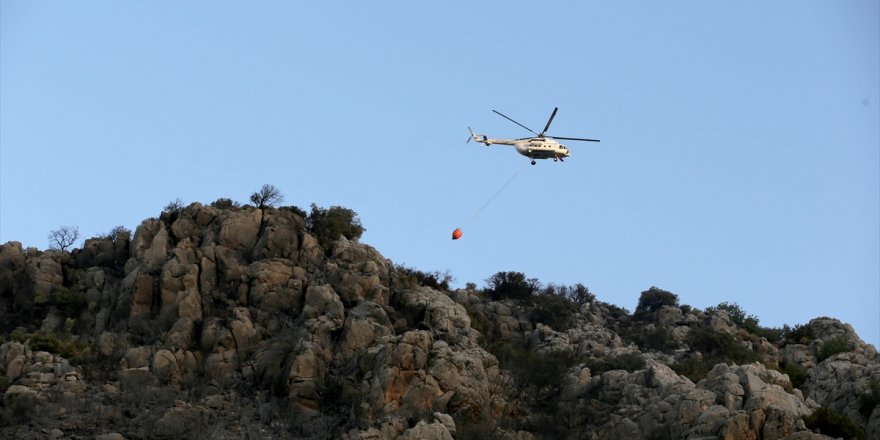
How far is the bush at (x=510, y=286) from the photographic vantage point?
129 meters

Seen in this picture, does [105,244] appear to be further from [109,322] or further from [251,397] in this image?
[251,397]

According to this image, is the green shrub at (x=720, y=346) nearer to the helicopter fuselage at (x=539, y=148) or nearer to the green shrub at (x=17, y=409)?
the helicopter fuselage at (x=539, y=148)

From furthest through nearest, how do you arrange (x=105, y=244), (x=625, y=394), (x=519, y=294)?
(x=519, y=294) → (x=105, y=244) → (x=625, y=394)

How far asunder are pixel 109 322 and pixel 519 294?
34025 millimetres

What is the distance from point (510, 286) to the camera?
130000 millimetres

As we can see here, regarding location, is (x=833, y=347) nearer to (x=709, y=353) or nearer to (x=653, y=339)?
(x=709, y=353)

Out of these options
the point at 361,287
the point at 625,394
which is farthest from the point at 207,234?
the point at 625,394

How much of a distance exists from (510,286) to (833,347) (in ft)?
87.7

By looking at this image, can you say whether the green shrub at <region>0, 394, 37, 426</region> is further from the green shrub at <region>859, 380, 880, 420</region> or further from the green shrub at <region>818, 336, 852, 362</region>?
the green shrub at <region>818, 336, 852, 362</region>

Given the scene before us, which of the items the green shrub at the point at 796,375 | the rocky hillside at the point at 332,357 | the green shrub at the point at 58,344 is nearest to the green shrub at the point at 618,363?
the rocky hillside at the point at 332,357

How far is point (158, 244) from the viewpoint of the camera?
11300 cm

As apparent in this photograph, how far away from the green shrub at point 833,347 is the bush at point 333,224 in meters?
33.3

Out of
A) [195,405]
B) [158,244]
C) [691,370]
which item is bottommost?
[195,405]

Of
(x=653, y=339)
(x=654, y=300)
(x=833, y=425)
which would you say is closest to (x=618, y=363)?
(x=653, y=339)
